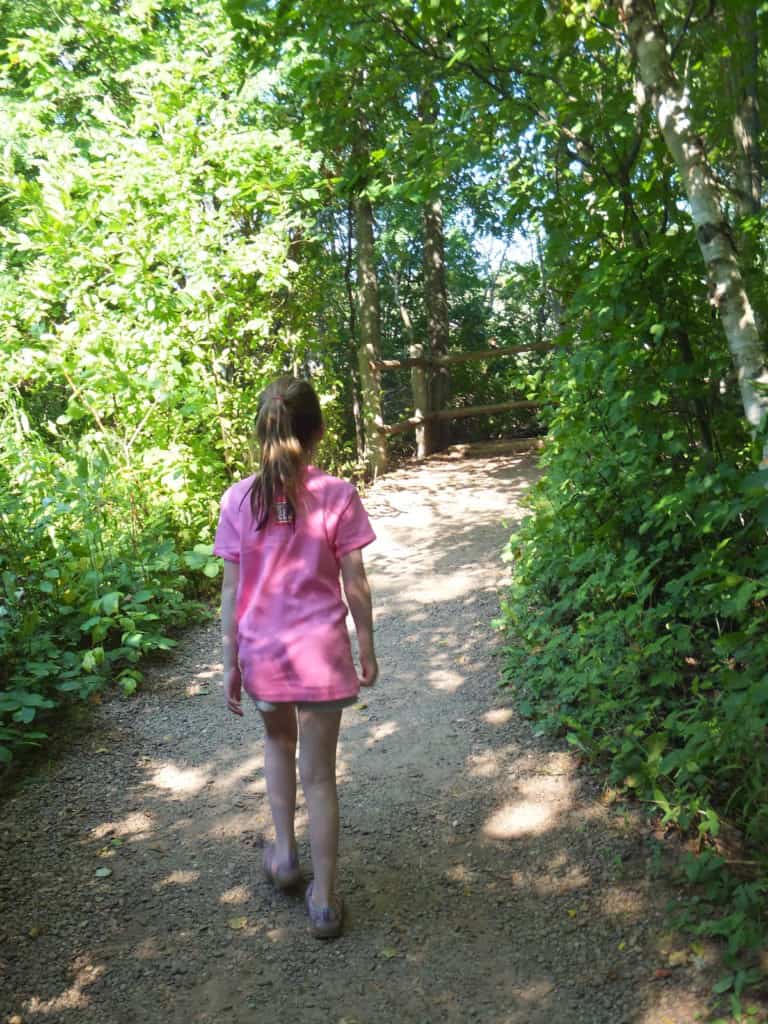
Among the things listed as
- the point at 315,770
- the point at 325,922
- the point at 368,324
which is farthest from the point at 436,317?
the point at 325,922

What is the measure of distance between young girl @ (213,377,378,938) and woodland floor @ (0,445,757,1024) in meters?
0.29

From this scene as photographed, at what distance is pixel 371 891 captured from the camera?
2.99 metres

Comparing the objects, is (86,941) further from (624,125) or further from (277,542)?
(624,125)

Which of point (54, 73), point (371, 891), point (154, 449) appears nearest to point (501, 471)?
point (154, 449)

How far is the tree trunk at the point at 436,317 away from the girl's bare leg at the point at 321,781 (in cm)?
961

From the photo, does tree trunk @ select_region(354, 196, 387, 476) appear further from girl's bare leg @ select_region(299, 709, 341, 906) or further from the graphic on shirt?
girl's bare leg @ select_region(299, 709, 341, 906)

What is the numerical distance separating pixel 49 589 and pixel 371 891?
2.43 m

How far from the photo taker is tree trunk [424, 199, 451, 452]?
1238cm

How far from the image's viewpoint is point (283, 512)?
2.61 metres

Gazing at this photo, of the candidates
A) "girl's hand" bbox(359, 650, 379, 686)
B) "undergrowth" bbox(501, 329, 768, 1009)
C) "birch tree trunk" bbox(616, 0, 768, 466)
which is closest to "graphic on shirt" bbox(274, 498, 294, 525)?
"girl's hand" bbox(359, 650, 379, 686)

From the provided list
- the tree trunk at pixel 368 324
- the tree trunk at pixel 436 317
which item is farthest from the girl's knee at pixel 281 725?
the tree trunk at pixel 436 317

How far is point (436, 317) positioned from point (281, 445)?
10551mm

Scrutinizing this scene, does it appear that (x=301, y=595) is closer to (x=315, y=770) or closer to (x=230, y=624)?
(x=230, y=624)

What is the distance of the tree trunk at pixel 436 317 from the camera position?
12.4 meters
